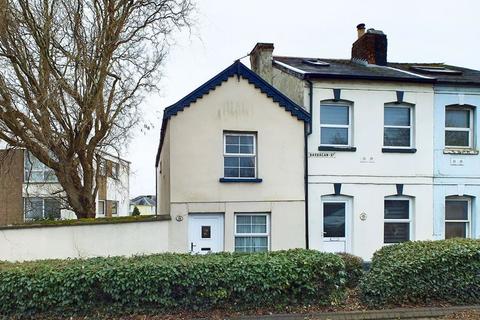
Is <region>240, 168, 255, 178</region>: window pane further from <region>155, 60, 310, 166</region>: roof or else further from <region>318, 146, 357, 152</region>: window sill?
<region>318, 146, 357, 152</region>: window sill

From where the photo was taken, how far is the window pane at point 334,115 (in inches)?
585

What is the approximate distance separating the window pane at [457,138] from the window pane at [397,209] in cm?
278

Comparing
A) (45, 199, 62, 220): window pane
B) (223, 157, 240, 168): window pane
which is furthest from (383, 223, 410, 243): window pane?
(45, 199, 62, 220): window pane

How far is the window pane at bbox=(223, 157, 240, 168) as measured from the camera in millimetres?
13836

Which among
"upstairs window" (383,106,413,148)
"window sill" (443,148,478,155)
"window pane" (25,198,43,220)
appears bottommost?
"window pane" (25,198,43,220)

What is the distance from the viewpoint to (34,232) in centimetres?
1245

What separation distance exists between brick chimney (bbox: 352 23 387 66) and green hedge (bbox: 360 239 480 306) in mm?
10811

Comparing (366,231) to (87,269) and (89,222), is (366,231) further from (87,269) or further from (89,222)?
(87,269)

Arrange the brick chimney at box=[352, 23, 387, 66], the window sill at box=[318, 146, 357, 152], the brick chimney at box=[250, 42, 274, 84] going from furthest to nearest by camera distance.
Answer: the brick chimney at box=[352, 23, 387, 66]
the brick chimney at box=[250, 42, 274, 84]
the window sill at box=[318, 146, 357, 152]

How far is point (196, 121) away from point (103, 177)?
22.2 feet

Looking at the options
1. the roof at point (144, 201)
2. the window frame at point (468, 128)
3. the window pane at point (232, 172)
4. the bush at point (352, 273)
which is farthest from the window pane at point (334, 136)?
the roof at point (144, 201)

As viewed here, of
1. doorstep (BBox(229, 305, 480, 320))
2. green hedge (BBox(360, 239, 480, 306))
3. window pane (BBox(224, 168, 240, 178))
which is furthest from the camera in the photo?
window pane (BBox(224, 168, 240, 178))

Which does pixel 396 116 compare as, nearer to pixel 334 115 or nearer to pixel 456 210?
pixel 334 115

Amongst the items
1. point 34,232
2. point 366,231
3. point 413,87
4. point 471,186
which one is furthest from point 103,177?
point 471,186
